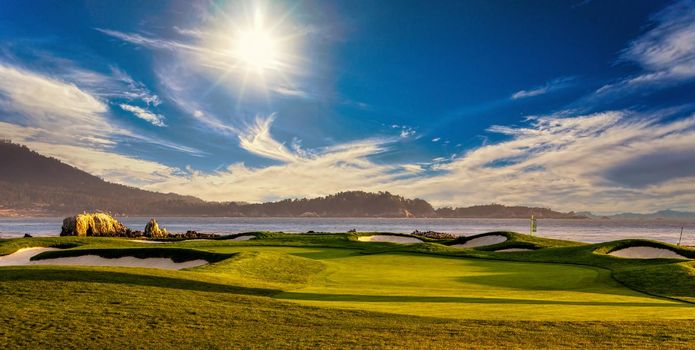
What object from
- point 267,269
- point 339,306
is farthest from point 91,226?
point 339,306

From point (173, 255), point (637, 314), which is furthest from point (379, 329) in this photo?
point (173, 255)

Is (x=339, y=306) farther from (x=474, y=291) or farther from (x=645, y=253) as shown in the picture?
(x=645, y=253)

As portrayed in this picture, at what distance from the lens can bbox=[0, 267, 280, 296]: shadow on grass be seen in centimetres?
1445

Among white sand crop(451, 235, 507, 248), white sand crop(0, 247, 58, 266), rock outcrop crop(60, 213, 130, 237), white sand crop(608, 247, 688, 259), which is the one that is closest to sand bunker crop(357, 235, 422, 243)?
white sand crop(451, 235, 507, 248)

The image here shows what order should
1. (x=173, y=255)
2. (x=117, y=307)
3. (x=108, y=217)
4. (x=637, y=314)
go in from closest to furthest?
(x=117, y=307)
(x=637, y=314)
(x=173, y=255)
(x=108, y=217)

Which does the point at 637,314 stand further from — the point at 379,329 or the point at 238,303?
the point at 238,303

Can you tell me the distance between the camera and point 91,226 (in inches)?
2327

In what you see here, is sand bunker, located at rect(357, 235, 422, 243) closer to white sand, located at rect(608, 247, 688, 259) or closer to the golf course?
white sand, located at rect(608, 247, 688, 259)

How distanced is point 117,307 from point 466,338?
804 centimetres

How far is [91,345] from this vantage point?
29.0 feet

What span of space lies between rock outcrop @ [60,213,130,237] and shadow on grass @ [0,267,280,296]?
4401cm

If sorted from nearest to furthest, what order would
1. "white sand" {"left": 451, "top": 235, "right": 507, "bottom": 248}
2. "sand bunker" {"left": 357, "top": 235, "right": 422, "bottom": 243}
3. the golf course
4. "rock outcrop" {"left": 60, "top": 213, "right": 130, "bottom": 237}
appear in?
the golf course → "white sand" {"left": 451, "top": 235, "right": 507, "bottom": 248} → "rock outcrop" {"left": 60, "top": 213, "right": 130, "bottom": 237} → "sand bunker" {"left": 357, "top": 235, "right": 422, "bottom": 243}

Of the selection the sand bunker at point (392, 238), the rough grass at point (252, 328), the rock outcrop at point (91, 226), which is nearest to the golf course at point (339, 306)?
the rough grass at point (252, 328)

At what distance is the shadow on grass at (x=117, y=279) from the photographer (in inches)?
569
